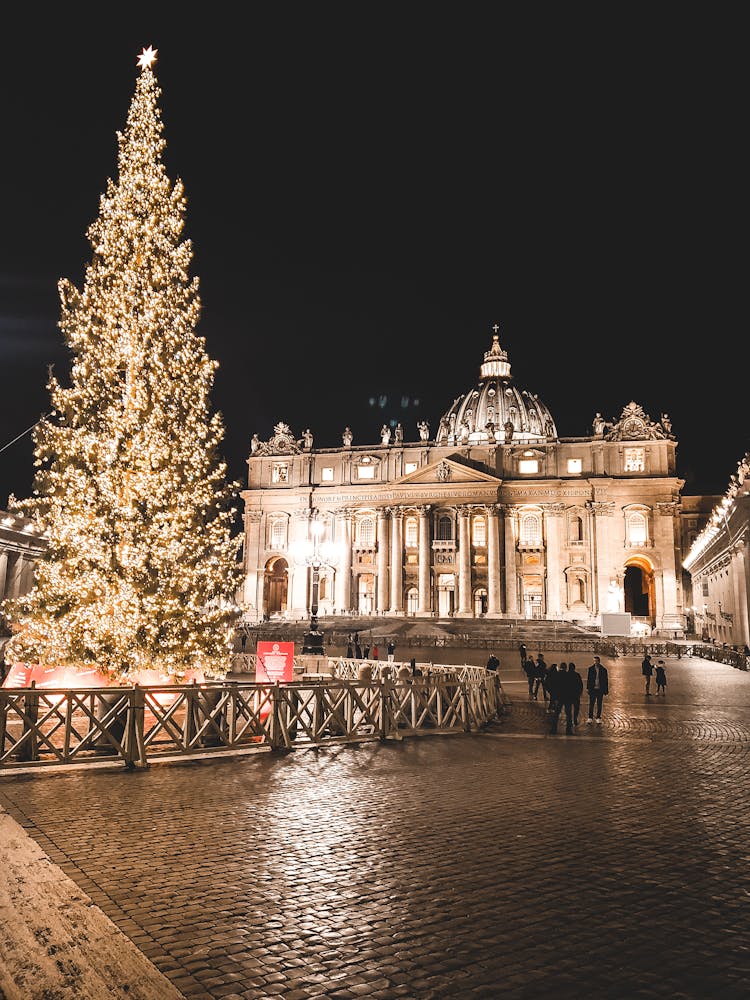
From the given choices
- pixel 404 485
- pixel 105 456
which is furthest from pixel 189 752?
pixel 404 485

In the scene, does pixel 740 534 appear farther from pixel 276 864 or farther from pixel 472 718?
pixel 276 864

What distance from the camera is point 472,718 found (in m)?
15.9

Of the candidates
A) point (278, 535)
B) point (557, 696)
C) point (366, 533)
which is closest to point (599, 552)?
point (366, 533)

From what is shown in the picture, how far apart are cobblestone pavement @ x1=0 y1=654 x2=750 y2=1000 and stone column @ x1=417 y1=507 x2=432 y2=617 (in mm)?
60705

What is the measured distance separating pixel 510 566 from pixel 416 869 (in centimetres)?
6742

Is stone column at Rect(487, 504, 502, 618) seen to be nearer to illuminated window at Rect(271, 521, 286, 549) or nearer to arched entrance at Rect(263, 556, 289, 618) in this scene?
arched entrance at Rect(263, 556, 289, 618)

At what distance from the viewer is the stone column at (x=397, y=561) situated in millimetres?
73875

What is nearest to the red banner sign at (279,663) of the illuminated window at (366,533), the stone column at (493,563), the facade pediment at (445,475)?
the stone column at (493,563)

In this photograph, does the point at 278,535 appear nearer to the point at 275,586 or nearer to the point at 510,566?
the point at 275,586

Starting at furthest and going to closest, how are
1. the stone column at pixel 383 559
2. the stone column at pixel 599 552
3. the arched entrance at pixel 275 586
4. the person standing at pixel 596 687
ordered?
the arched entrance at pixel 275 586, the stone column at pixel 383 559, the stone column at pixel 599 552, the person standing at pixel 596 687

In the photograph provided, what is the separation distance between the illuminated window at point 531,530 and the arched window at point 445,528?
6957mm

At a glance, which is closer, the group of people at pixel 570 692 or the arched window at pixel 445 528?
the group of people at pixel 570 692

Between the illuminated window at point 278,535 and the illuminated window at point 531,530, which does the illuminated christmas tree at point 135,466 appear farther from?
the illuminated window at point 278,535

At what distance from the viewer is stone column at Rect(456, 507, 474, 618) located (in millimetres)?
72875
